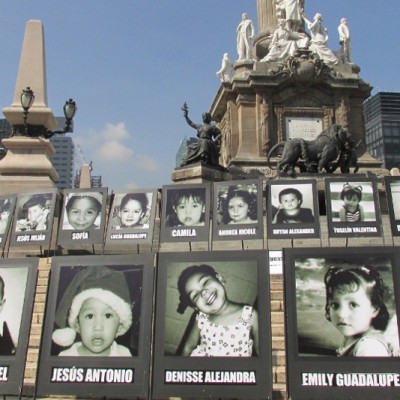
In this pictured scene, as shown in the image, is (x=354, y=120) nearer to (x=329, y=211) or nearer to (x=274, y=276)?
(x=329, y=211)

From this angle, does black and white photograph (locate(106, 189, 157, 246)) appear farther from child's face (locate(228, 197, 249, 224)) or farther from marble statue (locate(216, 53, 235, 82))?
marble statue (locate(216, 53, 235, 82))

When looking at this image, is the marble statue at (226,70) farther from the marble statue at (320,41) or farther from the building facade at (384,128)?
the building facade at (384,128)

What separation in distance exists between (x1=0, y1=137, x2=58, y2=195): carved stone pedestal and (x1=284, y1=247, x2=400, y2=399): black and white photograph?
10280 mm

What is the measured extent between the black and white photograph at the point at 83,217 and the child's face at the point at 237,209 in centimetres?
221

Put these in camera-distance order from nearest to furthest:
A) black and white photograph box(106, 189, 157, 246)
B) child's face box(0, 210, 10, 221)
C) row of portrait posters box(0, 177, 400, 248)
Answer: row of portrait posters box(0, 177, 400, 248) < black and white photograph box(106, 189, 157, 246) < child's face box(0, 210, 10, 221)

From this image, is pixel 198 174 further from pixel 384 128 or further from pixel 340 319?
pixel 384 128

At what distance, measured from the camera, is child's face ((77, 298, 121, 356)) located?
22.6 ft

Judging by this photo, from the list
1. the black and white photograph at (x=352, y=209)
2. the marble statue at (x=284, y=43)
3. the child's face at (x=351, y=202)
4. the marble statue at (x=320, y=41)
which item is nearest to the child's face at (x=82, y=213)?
the black and white photograph at (x=352, y=209)

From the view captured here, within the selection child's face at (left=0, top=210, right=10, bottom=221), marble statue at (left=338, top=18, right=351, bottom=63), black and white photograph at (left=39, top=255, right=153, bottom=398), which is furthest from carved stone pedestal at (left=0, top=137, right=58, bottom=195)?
marble statue at (left=338, top=18, right=351, bottom=63)

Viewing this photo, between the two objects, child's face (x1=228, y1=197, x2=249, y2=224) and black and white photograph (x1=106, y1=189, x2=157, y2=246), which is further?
black and white photograph (x1=106, y1=189, x2=157, y2=246)

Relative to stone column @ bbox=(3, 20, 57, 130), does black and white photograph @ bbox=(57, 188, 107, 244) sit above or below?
below

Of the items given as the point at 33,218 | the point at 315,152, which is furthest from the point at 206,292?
the point at 315,152

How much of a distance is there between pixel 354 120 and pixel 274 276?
1674 cm

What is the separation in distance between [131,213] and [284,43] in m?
16.0
